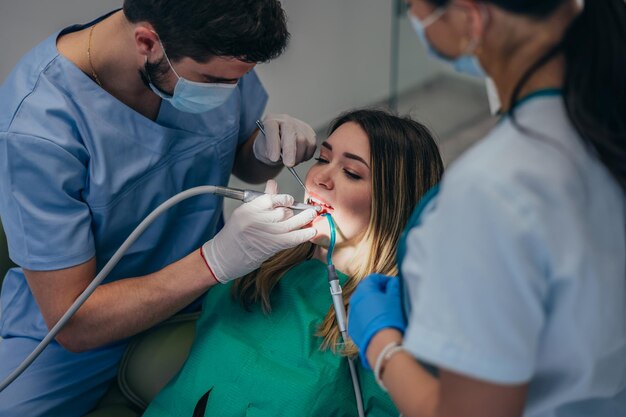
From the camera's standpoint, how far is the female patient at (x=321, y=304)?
157 centimetres

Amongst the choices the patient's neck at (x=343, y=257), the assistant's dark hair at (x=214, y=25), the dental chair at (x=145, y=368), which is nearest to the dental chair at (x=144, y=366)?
the dental chair at (x=145, y=368)

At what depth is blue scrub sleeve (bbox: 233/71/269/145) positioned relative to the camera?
194 cm

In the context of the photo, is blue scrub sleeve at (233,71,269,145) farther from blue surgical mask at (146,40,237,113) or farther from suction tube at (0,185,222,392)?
suction tube at (0,185,222,392)

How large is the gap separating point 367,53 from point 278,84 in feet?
2.03

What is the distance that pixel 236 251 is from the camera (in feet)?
5.16

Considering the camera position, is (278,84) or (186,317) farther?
(278,84)

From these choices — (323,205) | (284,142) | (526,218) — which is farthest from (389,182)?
(526,218)

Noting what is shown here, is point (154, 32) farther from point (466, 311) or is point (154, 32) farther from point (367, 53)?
point (367, 53)

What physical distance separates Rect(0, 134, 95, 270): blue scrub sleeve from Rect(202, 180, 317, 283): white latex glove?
0.30m

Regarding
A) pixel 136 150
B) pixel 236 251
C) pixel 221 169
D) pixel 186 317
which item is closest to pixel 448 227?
pixel 236 251

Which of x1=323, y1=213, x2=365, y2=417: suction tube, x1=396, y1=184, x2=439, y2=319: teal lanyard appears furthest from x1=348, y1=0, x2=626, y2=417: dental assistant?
x1=323, y1=213, x2=365, y2=417: suction tube

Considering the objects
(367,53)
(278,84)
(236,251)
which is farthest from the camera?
(367,53)

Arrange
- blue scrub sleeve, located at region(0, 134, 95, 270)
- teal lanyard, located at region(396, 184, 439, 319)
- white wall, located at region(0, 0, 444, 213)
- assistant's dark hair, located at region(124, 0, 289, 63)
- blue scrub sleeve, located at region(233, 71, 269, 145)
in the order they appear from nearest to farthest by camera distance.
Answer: teal lanyard, located at region(396, 184, 439, 319) < assistant's dark hair, located at region(124, 0, 289, 63) < blue scrub sleeve, located at region(0, 134, 95, 270) < blue scrub sleeve, located at region(233, 71, 269, 145) < white wall, located at region(0, 0, 444, 213)

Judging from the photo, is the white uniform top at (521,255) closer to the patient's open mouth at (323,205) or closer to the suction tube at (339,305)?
the suction tube at (339,305)
